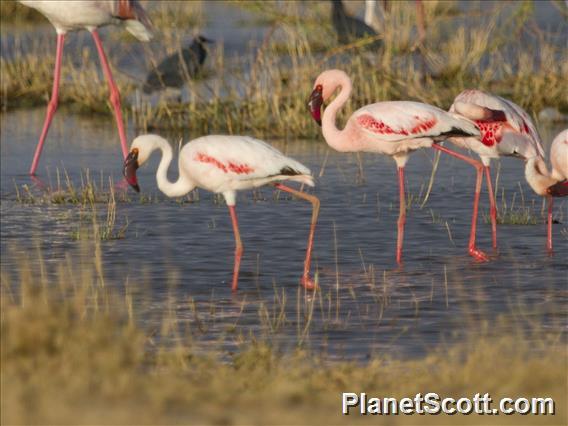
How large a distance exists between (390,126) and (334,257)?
82cm

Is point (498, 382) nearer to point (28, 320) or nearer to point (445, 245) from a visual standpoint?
point (28, 320)

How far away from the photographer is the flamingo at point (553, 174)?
27.6ft

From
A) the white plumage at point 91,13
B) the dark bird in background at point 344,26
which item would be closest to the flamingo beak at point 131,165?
the white plumage at point 91,13

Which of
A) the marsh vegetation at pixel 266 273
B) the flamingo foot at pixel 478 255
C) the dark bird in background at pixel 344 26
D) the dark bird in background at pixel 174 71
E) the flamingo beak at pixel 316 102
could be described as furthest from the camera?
the dark bird in background at pixel 344 26

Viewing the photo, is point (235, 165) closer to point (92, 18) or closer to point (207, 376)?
point (207, 376)

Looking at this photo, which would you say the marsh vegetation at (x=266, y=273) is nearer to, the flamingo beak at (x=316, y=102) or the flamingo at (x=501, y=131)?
the flamingo at (x=501, y=131)

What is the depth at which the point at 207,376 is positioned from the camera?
17.2 feet

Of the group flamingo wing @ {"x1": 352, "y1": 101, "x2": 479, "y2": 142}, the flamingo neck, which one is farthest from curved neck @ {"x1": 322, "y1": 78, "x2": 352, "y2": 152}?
the flamingo neck

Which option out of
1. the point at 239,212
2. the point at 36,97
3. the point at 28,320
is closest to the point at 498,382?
the point at 28,320

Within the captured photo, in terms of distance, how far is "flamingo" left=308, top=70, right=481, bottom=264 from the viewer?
328 inches

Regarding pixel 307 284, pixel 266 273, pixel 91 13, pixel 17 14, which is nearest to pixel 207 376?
pixel 307 284

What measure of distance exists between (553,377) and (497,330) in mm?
1450

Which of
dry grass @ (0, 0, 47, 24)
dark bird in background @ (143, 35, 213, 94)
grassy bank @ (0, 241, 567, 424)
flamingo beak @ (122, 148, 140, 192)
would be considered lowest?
grassy bank @ (0, 241, 567, 424)

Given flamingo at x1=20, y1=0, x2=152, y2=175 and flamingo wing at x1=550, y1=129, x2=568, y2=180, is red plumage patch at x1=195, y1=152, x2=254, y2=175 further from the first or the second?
flamingo at x1=20, y1=0, x2=152, y2=175
